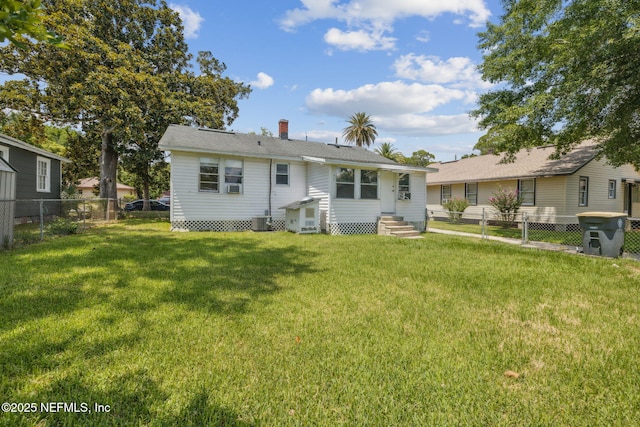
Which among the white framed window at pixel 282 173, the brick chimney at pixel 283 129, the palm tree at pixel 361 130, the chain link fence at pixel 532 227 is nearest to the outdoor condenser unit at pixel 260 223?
the white framed window at pixel 282 173

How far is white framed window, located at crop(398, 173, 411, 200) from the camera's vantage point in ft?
50.0

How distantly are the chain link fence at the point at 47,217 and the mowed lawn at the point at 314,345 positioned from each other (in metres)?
1.96


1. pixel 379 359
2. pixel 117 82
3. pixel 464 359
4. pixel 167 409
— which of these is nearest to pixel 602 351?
pixel 464 359

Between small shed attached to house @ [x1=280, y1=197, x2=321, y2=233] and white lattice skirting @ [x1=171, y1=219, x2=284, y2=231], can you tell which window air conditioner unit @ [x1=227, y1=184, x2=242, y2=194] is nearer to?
white lattice skirting @ [x1=171, y1=219, x2=284, y2=231]

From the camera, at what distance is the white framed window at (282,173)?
47.4 feet

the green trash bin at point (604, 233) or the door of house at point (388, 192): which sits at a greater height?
the door of house at point (388, 192)

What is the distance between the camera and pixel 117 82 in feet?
53.0

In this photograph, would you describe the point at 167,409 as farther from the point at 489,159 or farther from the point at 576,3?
the point at 489,159

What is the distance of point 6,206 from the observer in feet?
24.0

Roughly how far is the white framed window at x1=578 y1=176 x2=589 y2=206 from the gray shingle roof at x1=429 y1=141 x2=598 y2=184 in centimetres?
129

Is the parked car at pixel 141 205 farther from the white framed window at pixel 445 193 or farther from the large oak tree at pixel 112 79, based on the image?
the white framed window at pixel 445 193

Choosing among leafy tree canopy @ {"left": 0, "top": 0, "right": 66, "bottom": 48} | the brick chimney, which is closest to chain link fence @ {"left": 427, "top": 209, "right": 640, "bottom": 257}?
the brick chimney

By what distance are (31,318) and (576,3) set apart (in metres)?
16.4

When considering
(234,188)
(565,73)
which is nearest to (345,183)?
(234,188)
